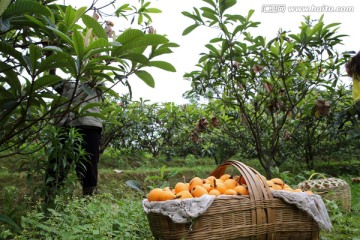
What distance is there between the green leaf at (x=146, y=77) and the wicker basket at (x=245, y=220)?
24.0 inches

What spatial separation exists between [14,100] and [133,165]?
565 cm

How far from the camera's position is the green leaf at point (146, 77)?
1.81 m

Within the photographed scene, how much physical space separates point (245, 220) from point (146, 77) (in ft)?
2.61

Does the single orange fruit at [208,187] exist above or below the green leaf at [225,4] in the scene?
below

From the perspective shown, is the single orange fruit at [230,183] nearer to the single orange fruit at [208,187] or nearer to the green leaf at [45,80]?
the single orange fruit at [208,187]

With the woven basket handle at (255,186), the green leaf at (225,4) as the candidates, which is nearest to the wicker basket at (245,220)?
the woven basket handle at (255,186)

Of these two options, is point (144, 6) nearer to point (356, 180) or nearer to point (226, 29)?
point (226, 29)

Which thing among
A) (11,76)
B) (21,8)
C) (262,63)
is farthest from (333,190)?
(21,8)

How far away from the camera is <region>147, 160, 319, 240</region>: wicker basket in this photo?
1764 millimetres

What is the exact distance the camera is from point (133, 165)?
7277 mm

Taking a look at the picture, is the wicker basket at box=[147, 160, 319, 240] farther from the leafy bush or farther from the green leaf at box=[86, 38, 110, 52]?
the green leaf at box=[86, 38, 110, 52]

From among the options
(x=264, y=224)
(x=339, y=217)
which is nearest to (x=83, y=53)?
(x=264, y=224)

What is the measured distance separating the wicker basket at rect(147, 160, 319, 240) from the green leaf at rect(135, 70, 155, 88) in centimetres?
61

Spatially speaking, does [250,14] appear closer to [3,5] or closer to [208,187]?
[208,187]
